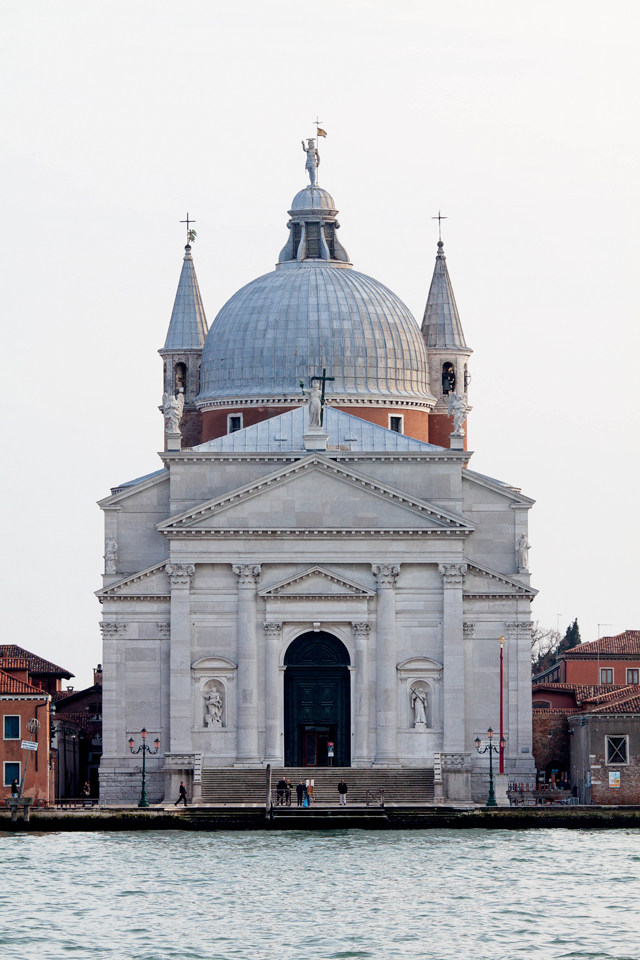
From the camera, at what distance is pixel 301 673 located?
242 feet

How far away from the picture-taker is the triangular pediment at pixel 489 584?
7375cm

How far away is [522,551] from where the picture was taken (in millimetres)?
74562

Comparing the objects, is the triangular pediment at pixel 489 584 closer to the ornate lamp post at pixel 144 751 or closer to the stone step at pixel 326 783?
the stone step at pixel 326 783

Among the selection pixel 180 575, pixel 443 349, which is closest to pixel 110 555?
pixel 180 575

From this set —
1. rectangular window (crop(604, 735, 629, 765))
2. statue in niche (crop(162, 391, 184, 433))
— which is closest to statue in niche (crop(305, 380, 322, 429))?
statue in niche (crop(162, 391, 184, 433))

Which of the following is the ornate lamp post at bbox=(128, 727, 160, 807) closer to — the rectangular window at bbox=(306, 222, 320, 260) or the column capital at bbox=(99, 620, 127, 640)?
the column capital at bbox=(99, 620, 127, 640)

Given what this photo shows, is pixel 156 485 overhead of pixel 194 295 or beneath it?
beneath

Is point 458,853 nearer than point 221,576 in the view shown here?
Yes

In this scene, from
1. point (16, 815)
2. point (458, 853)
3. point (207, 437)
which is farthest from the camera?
point (207, 437)

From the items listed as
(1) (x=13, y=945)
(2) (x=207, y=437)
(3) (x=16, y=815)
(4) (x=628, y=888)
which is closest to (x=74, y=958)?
(1) (x=13, y=945)

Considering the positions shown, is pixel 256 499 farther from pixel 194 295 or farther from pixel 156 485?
pixel 194 295

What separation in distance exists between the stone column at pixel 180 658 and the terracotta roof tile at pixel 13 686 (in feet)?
11.0

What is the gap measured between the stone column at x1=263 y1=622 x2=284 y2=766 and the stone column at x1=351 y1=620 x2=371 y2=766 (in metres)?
1.91

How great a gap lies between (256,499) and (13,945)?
28.4m
